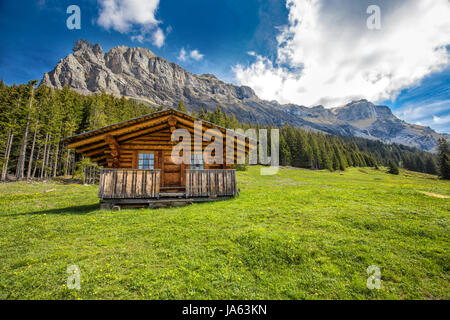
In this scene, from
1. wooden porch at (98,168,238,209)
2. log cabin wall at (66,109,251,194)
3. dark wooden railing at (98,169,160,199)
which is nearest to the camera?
dark wooden railing at (98,169,160,199)

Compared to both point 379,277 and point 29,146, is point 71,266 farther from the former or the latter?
point 29,146

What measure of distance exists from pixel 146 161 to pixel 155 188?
2712 millimetres

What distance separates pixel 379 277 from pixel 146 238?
744 cm

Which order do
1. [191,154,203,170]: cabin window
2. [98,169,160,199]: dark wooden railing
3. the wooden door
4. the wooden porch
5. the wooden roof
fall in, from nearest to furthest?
[98,169,160,199]: dark wooden railing
the wooden porch
the wooden roof
the wooden door
[191,154,203,170]: cabin window

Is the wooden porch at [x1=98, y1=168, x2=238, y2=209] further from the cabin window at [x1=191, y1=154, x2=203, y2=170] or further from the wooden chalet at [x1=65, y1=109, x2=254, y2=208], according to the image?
the cabin window at [x1=191, y1=154, x2=203, y2=170]

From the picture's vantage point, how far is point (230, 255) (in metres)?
5.54

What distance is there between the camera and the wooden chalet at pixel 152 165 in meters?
11.2

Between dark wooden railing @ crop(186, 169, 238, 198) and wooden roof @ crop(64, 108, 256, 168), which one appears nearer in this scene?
wooden roof @ crop(64, 108, 256, 168)

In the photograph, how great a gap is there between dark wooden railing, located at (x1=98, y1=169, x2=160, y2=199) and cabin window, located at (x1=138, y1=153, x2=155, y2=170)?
5.17ft

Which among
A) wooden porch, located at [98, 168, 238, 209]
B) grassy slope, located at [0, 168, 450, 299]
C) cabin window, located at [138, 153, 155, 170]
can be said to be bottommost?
grassy slope, located at [0, 168, 450, 299]

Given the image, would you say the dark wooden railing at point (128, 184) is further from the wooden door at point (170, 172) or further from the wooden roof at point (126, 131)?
the wooden roof at point (126, 131)

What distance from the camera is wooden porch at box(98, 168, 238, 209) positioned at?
11000 millimetres

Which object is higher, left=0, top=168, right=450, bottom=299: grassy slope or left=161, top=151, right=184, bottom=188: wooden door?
left=161, top=151, right=184, bottom=188: wooden door

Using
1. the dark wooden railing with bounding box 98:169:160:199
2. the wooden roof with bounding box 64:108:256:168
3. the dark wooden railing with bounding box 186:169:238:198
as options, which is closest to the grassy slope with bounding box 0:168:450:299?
the dark wooden railing with bounding box 98:169:160:199
